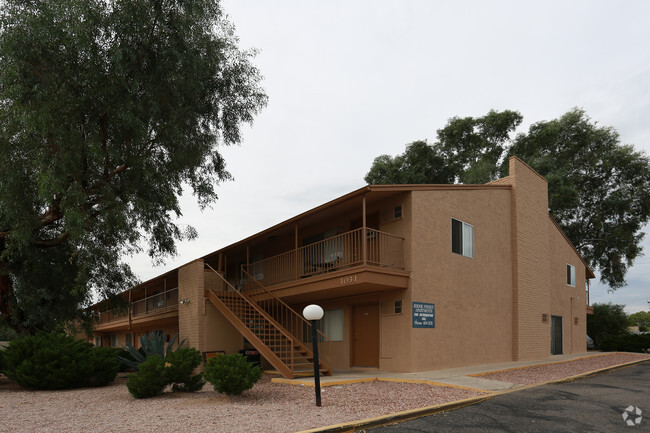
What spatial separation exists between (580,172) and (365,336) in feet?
85.2

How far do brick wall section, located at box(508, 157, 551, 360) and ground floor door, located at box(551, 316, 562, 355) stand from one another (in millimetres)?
1983

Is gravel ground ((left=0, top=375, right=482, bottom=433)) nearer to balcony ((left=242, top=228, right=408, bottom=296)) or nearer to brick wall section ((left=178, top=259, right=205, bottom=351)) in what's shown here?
balcony ((left=242, top=228, right=408, bottom=296))

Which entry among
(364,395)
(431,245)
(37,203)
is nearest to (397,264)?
(431,245)

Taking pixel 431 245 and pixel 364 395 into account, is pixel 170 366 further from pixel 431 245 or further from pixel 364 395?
pixel 431 245

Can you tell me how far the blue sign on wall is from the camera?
49.1 ft

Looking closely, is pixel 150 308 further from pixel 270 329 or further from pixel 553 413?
pixel 553 413

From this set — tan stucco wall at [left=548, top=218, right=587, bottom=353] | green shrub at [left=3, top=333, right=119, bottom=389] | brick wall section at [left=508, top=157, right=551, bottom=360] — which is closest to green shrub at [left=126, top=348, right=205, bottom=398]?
green shrub at [left=3, top=333, right=119, bottom=389]

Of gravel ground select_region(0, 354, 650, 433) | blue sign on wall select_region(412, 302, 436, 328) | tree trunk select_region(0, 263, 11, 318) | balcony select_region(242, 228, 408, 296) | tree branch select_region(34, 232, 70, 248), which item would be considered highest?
tree branch select_region(34, 232, 70, 248)

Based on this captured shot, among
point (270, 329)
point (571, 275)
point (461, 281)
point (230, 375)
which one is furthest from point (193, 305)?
point (571, 275)

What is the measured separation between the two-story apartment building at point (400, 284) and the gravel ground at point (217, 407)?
2.67m

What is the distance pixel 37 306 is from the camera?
16859 millimetres

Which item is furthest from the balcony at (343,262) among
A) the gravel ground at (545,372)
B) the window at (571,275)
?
the window at (571,275)

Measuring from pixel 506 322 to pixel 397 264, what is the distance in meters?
5.87

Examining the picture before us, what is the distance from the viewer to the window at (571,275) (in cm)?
2444
